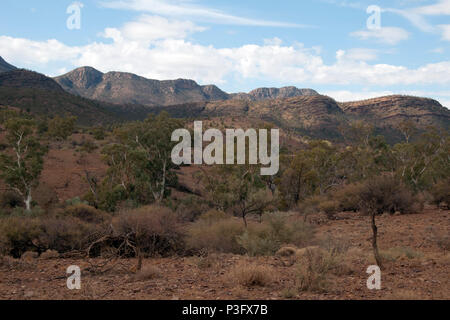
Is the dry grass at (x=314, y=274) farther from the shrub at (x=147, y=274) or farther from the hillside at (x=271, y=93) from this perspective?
the hillside at (x=271, y=93)

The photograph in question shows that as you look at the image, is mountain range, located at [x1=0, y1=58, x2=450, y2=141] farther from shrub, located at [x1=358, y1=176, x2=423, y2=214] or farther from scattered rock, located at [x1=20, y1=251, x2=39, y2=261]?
scattered rock, located at [x1=20, y1=251, x2=39, y2=261]

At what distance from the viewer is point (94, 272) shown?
345 inches

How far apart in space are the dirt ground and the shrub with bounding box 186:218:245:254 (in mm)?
1248

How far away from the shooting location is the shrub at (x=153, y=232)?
441 inches

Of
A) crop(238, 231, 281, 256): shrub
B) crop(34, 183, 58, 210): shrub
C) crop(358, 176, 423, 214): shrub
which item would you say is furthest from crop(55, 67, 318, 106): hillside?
crop(238, 231, 281, 256): shrub

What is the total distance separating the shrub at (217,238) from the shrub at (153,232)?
0.48m

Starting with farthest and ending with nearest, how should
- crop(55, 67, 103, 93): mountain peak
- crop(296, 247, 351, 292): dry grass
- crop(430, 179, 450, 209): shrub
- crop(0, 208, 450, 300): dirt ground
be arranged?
crop(55, 67, 103, 93): mountain peak → crop(430, 179, 450, 209): shrub → crop(296, 247, 351, 292): dry grass → crop(0, 208, 450, 300): dirt ground

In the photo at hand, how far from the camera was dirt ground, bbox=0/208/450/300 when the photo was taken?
6.62 metres

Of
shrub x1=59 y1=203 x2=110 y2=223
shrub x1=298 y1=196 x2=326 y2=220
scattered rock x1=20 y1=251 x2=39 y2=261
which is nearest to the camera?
scattered rock x1=20 y1=251 x2=39 y2=261

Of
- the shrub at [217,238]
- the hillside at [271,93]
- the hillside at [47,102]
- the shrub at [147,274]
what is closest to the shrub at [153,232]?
the shrub at [217,238]

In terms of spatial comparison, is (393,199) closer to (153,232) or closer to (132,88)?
(153,232)

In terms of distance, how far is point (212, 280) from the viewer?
7.91 m

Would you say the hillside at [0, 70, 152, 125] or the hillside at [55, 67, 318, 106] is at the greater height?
the hillside at [55, 67, 318, 106]
